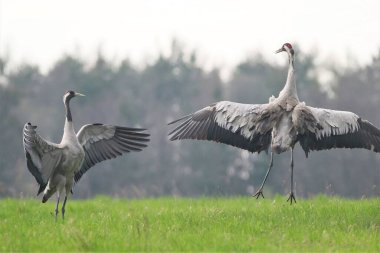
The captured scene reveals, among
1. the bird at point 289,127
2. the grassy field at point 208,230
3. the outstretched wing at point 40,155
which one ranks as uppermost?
the bird at point 289,127

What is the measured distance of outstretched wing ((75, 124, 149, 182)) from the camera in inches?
537

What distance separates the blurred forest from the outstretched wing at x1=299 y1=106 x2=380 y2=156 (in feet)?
88.2

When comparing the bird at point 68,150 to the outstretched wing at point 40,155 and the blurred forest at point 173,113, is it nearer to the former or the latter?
the outstretched wing at point 40,155

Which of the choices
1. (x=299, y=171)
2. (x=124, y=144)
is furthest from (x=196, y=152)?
(x=124, y=144)

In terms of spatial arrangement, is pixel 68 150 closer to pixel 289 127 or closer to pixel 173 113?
pixel 289 127

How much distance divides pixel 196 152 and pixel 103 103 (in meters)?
8.61

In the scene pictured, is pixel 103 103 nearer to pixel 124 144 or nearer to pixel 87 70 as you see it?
pixel 87 70

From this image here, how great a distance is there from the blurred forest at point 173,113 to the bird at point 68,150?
26.1 m

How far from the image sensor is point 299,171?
156 feet

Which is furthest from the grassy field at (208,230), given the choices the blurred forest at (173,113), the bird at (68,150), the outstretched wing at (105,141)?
the blurred forest at (173,113)

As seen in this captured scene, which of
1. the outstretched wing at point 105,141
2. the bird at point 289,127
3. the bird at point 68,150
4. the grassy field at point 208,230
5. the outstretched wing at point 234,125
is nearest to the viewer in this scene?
the grassy field at point 208,230

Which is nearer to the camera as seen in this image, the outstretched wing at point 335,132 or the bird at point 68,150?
the bird at point 68,150

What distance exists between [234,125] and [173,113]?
4290 centimetres

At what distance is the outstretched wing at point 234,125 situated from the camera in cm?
1339
